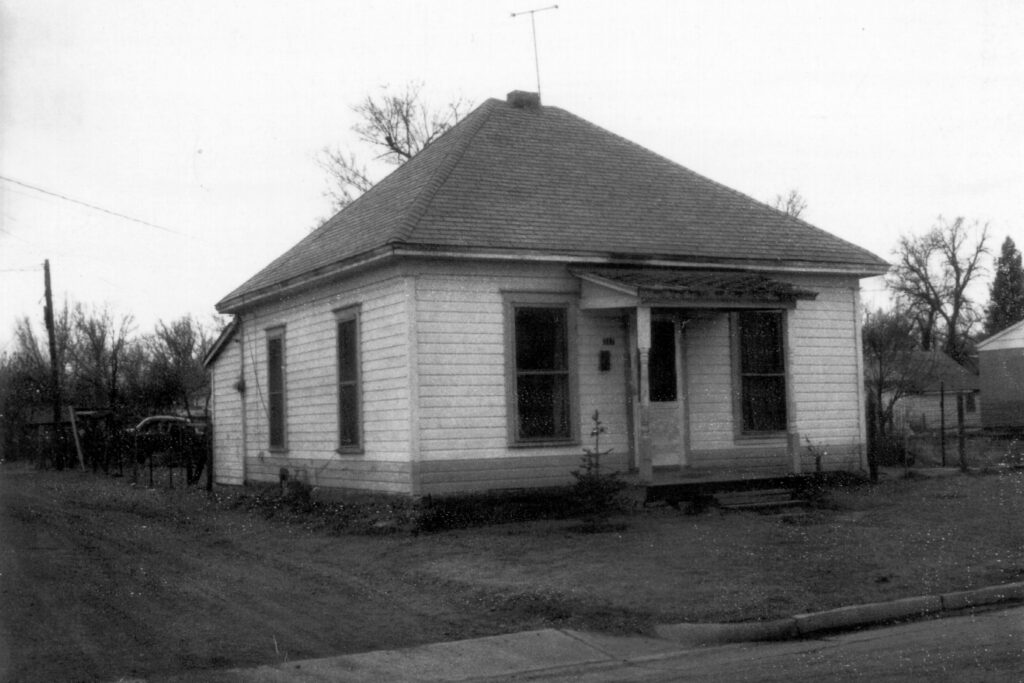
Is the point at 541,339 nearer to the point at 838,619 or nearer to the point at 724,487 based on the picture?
the point at 724,487

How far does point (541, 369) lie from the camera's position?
15.7 m

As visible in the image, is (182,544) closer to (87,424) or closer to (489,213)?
(489,213)

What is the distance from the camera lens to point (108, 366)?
49594mm

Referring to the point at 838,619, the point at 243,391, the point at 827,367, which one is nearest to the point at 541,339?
the point at 827,367

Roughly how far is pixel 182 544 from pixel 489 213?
20.2ft

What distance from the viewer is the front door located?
16500mm

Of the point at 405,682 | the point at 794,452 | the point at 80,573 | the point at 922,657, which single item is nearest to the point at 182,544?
the point at 80,573

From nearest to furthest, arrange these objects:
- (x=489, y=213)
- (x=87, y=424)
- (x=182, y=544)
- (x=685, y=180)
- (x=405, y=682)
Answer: (x=405, y=682) < (x=182, y=544) < (x=489, y=213) < (x=685, y=180) < (x=87, y=424)

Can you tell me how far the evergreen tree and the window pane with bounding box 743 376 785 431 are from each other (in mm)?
51350

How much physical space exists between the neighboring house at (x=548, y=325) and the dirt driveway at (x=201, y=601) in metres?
2.19

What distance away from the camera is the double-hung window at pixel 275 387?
19.4m

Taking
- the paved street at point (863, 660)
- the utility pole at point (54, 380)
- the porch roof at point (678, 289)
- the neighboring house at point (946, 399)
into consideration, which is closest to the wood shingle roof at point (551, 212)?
the porch roof at point (678, 289)

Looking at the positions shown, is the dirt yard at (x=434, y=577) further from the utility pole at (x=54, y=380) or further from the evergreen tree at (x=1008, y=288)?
the evergreen tree at (x=1008, y=288)

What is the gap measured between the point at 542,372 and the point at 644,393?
4.82ft
